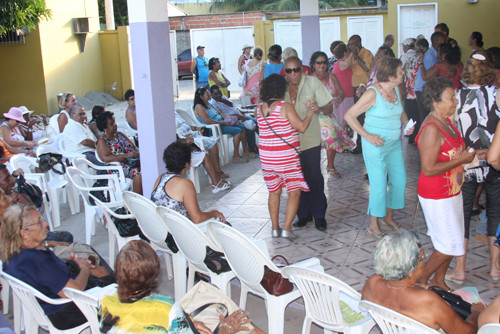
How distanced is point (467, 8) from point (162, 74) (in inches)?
475

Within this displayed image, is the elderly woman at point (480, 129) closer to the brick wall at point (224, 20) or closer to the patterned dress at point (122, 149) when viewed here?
the patterned dress at point (122, 149)

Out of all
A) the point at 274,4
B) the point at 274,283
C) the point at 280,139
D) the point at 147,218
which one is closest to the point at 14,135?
the point at 147,218

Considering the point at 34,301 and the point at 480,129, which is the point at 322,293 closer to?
the point at 34,301

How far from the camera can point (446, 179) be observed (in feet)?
12.6

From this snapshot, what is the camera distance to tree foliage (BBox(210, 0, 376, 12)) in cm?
2814

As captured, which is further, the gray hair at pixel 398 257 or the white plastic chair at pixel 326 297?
the white plastic chair at pixel 326 297

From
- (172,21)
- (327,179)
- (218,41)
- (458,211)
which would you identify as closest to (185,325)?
(458,211)

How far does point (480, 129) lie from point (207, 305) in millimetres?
2527

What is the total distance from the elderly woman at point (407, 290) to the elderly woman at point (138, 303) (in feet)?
3.13

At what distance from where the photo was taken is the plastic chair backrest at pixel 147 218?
4.30 metres

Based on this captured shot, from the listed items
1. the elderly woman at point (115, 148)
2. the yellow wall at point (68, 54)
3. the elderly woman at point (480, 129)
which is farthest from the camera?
the yellow wall at point (68, 54)

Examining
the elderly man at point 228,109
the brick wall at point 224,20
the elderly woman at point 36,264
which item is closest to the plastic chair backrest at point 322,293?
the elderly woman at point 36,264

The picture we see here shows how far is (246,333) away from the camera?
3012 mm

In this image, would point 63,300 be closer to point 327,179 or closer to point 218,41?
point 327,179
